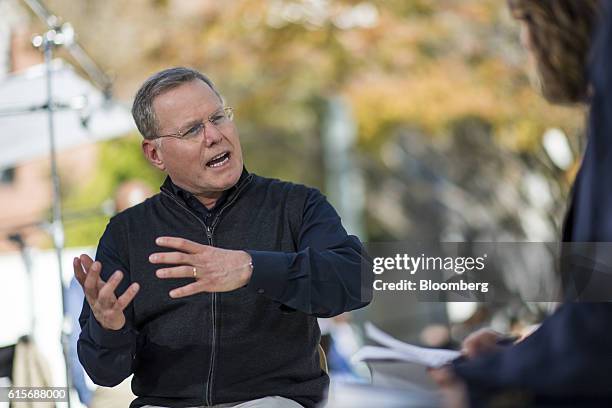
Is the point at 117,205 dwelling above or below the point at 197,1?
below

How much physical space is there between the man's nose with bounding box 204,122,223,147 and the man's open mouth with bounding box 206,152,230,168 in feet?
0.15

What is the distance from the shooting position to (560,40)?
1.85m

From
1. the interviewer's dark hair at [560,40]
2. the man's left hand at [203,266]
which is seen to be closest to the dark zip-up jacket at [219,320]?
the man's left hand at [203,266]

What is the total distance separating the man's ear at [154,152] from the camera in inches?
119

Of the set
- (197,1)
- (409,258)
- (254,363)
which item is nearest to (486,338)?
(409,258)

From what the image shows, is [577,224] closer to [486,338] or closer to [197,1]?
[486,338]

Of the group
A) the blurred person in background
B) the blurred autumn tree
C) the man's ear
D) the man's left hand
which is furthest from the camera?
the blurred autumn tree

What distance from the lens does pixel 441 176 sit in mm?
16453

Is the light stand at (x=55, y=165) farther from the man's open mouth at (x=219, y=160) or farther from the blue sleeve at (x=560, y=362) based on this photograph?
the blue sleeve at (x=560, y=362)

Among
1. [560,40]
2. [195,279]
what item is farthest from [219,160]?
[560,40]

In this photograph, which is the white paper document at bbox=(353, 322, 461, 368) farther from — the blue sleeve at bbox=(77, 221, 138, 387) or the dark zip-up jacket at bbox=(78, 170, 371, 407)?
the blue sleeve at bbox=(77, 221, 138, 387)

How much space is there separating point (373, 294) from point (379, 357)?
287 mm

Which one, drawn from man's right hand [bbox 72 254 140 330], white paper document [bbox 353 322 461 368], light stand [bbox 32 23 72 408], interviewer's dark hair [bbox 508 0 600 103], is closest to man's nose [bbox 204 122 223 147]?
man's right hand [bbox 72 254 140 330]

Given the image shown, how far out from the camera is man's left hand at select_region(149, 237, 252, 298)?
7.57 feet
